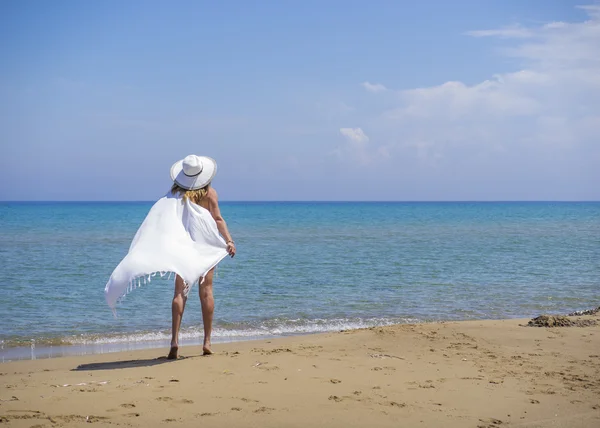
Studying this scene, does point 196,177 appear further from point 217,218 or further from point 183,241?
point 183,241

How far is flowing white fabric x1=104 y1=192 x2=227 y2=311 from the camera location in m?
6.39

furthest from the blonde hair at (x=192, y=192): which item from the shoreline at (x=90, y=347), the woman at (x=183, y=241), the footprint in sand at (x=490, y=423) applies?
the footprint in sand at (x=490, y=423)

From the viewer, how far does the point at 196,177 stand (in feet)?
22.3

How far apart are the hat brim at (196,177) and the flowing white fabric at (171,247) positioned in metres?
0.17

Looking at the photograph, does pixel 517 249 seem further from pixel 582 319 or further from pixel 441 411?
pixel 441 411

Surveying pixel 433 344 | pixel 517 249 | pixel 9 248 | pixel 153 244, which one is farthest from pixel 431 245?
pixel 153 244

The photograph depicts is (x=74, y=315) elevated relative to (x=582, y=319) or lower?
lower

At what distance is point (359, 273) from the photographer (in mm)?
17156

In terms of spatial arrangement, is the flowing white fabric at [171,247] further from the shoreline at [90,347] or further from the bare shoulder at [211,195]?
the shoreline at [90,347]

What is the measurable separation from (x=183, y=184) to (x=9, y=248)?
20.1m

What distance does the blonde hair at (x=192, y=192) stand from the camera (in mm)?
6824

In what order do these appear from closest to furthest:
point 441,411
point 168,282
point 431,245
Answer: point 441,411
point 168,282
point 431,245

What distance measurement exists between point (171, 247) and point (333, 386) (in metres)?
2.26

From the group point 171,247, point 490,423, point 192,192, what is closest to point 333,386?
point 490,423
